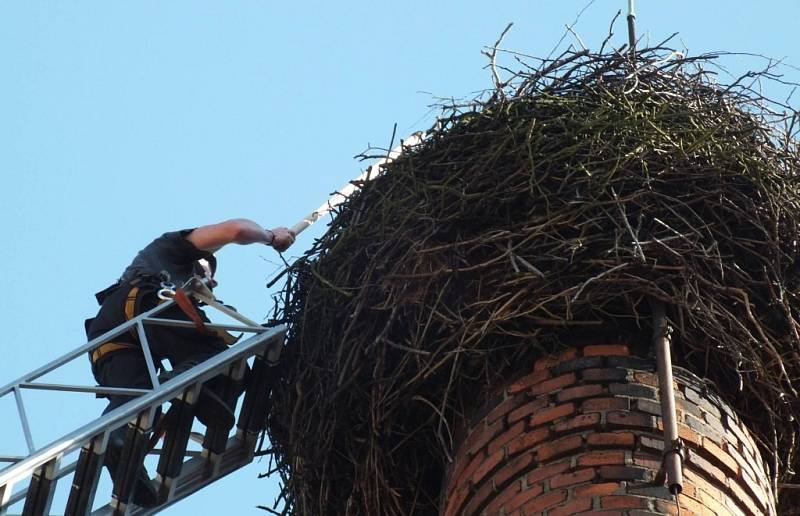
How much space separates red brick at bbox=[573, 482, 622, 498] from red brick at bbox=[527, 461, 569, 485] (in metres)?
0.18

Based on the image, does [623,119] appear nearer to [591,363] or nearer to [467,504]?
[591,363]

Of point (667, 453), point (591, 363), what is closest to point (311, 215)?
point (591, 363)

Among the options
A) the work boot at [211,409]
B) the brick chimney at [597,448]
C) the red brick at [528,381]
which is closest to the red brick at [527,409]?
the brick chimney at [597,448]

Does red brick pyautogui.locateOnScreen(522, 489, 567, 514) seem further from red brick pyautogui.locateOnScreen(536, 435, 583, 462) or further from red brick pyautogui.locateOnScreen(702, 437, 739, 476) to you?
red brick pyautogui.locateOnScreen(702, 437, 739, 476)

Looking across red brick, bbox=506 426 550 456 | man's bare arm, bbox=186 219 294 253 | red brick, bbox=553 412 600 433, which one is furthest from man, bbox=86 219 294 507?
red brick, bbox=553 412 600 433

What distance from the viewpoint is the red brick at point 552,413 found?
754cm

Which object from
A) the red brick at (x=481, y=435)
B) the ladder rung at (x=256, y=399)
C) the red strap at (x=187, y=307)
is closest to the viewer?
the red brick at (x=481, y=435)

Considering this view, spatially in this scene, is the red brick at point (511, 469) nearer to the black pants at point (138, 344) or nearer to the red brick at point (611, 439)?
the red brick at point (611, 439)

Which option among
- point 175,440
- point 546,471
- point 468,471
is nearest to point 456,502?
point 468,471

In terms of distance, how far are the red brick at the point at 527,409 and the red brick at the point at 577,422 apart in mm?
204

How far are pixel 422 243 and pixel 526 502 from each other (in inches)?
64.3

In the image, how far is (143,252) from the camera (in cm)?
923

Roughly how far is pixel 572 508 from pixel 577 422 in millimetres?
539

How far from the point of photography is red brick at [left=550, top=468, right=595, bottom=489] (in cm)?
714
